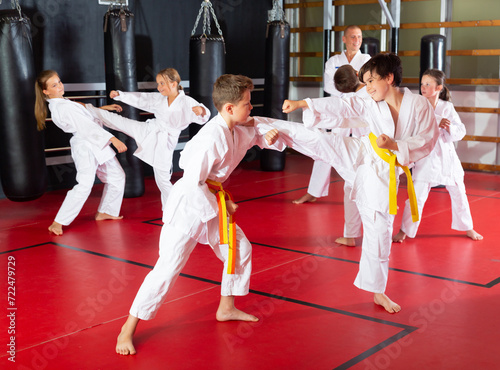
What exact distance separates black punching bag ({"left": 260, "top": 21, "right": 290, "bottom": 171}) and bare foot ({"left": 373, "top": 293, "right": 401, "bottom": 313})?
14.8 ft

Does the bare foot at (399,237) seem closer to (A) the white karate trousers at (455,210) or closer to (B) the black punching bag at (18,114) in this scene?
(A) the white karate trousers at (455,210)

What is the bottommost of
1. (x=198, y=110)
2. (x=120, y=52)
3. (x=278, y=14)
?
(x=198, y=110)

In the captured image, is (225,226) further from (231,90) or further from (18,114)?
(18,114)

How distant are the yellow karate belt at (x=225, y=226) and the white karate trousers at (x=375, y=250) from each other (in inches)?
27.1

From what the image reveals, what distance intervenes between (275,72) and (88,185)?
11.1 ft

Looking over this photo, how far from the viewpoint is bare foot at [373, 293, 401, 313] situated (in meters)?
3.09

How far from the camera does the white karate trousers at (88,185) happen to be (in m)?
4.82

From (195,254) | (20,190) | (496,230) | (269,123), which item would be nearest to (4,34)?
(20,190)

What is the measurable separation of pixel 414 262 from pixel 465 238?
0.79 m

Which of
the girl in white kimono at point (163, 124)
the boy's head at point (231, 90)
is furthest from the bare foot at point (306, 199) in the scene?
the boy's head at point (231, 90)
